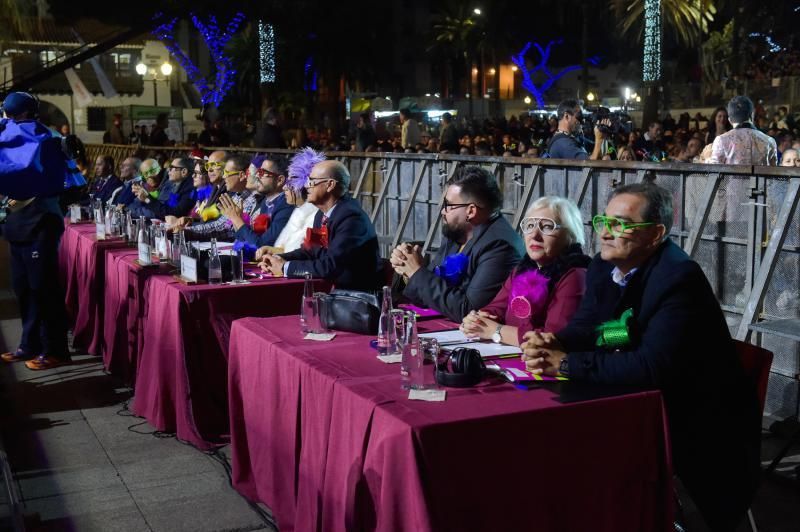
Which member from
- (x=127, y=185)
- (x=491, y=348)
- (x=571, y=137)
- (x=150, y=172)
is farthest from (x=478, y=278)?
(x=127, y=185)

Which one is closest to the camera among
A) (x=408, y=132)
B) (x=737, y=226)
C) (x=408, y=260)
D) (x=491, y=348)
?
(x=491, y=348)

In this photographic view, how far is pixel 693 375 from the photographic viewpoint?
3176 millimetres

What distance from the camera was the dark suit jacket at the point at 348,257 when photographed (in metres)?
5.69

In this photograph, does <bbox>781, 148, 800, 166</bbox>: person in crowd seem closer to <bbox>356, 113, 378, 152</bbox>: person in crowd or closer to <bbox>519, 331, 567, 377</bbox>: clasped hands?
<bbox>519, 331, 567, 377</bbox>: clasped hands

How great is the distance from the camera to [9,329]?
8.68 metres

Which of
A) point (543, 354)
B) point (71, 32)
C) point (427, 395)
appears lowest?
point (427, 395)

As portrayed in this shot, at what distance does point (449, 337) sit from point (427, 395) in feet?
3.06

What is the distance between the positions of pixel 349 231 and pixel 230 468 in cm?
165

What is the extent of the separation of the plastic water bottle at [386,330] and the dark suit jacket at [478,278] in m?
0.56

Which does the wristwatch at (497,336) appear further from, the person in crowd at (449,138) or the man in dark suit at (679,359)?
the person in crowd at (449,138)

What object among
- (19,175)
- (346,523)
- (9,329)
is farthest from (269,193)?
(346,523)

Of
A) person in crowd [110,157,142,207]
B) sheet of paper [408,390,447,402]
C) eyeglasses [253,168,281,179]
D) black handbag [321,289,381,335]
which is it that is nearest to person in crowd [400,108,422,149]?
person in crowd [110,157,142,207]

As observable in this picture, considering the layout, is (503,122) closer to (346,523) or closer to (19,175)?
(19,175)

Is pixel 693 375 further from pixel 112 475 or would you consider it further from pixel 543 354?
pixel 112 475
